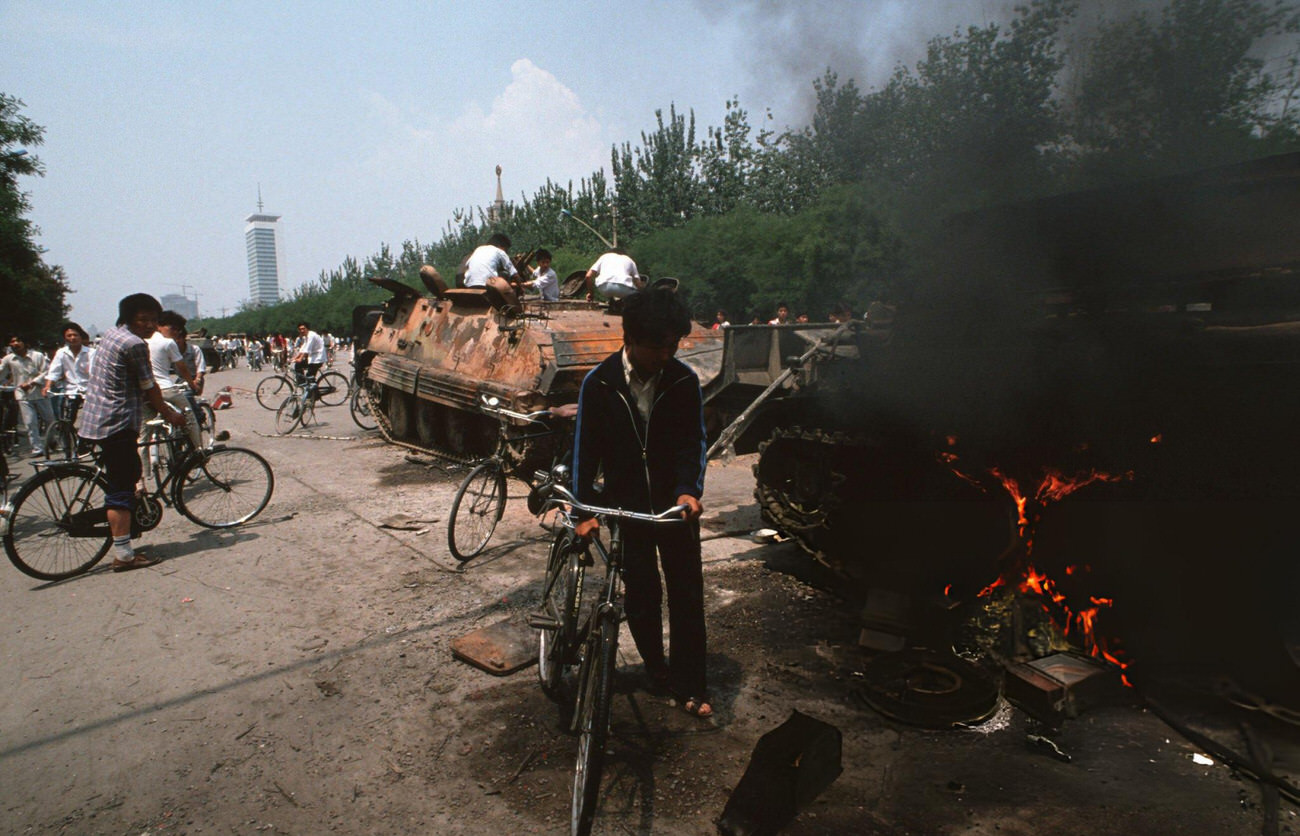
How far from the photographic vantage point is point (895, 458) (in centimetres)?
522

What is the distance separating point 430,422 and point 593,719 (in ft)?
27.3

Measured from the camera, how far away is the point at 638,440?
3.43 metres

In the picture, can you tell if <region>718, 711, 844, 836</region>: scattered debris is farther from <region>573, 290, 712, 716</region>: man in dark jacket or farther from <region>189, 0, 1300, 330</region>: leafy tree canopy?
<region>189, 0, 1300, 330</region>: leafy tree canopy

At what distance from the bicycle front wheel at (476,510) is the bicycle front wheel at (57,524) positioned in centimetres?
269

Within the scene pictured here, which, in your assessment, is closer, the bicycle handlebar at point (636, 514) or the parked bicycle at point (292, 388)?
the bicycle handlebar at point (636, 514)

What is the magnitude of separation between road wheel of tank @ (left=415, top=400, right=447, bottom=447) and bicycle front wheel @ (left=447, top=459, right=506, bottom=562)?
4.52m

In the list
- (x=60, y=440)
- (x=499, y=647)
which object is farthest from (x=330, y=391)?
(x=499, y=647)

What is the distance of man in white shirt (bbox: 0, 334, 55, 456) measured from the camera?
37.8 ft

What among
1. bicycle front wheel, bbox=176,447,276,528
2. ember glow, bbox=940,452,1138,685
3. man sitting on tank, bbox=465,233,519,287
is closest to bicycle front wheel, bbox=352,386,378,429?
man sitting on tank, bbox=465,233,519,287

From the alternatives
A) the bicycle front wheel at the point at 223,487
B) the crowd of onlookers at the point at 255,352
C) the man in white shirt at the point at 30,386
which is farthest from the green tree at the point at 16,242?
the bicycle front wheel at the point at 223,487

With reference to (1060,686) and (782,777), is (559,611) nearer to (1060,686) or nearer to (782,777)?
(782,777)

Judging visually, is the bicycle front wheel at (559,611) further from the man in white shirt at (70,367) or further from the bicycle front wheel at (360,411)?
the man in white shirt at (70,367)

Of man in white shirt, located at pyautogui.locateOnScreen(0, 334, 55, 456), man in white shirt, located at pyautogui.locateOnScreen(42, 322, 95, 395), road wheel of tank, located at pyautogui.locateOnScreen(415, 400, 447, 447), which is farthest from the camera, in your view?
man in white shirt, located at pyautogui.locateOnScreen(0, 334, 55, 456)

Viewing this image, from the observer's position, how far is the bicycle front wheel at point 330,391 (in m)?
14.4
